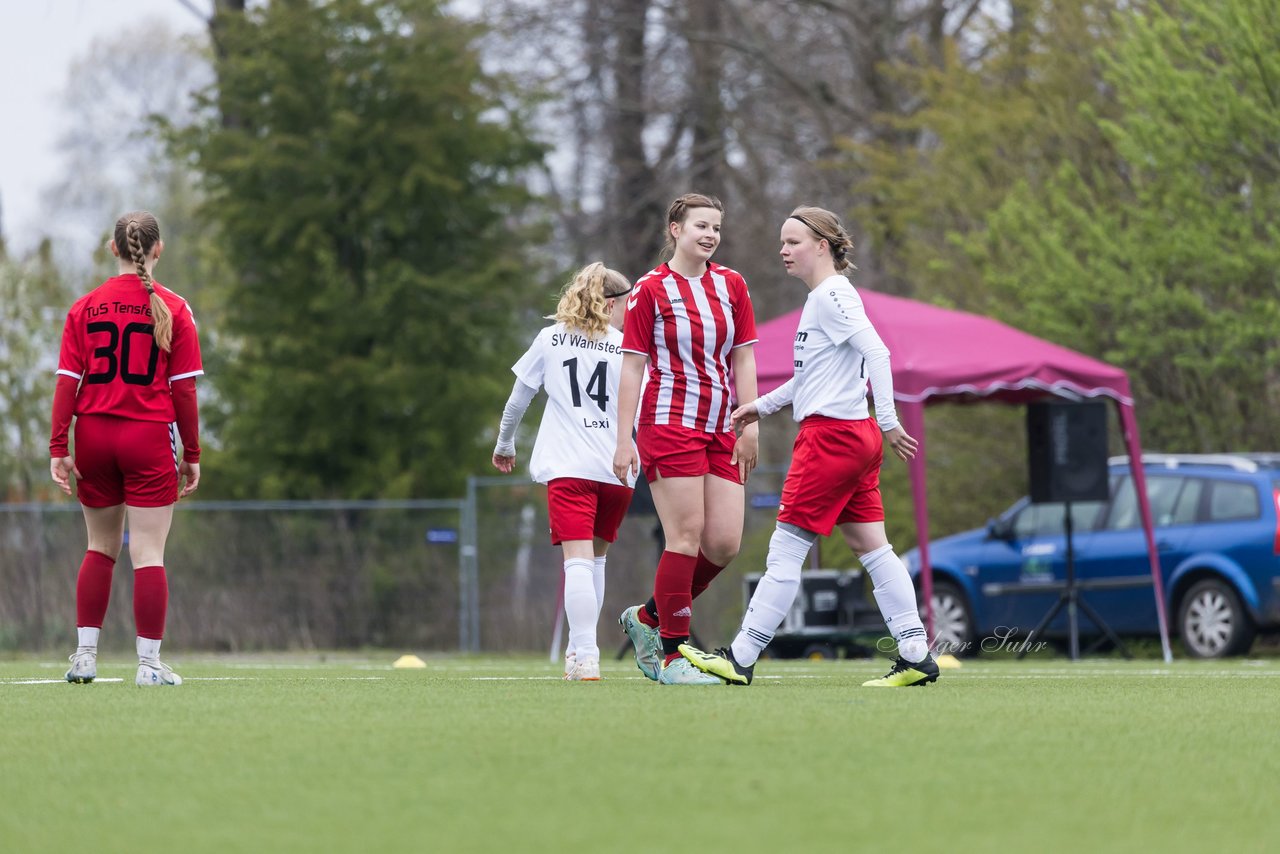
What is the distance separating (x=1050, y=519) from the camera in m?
16.7

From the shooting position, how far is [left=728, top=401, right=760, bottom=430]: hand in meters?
8.01

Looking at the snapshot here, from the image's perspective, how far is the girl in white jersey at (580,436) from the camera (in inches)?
336

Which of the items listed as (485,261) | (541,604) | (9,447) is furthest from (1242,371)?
(9,447)

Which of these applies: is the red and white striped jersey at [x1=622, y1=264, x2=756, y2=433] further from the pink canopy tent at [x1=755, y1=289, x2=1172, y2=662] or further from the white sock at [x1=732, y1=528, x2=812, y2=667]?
the pink canopy tent at [x1=755, y1=289, x2=1172, y2=662]

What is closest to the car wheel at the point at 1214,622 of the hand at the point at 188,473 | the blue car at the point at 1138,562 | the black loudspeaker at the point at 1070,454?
the blue car at the point at 1138,562

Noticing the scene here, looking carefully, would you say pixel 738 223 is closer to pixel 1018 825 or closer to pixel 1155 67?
pixel 1155 67

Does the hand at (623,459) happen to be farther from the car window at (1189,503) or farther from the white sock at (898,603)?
the car window at (1189,503)

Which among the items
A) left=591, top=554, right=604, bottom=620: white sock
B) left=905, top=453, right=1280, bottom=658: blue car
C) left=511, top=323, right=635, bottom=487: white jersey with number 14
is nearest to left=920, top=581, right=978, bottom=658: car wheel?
left=905, top=453, right=1280, bottom=658: blue car

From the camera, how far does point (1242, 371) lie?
60.8ft

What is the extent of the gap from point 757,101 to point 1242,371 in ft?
35.2

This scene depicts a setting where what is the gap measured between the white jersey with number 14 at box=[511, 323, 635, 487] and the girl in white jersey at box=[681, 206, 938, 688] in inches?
31.7

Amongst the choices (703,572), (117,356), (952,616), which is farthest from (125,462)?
(952,616)

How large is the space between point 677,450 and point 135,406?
2.23 metres

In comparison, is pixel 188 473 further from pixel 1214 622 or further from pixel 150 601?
pixel 1214 622
